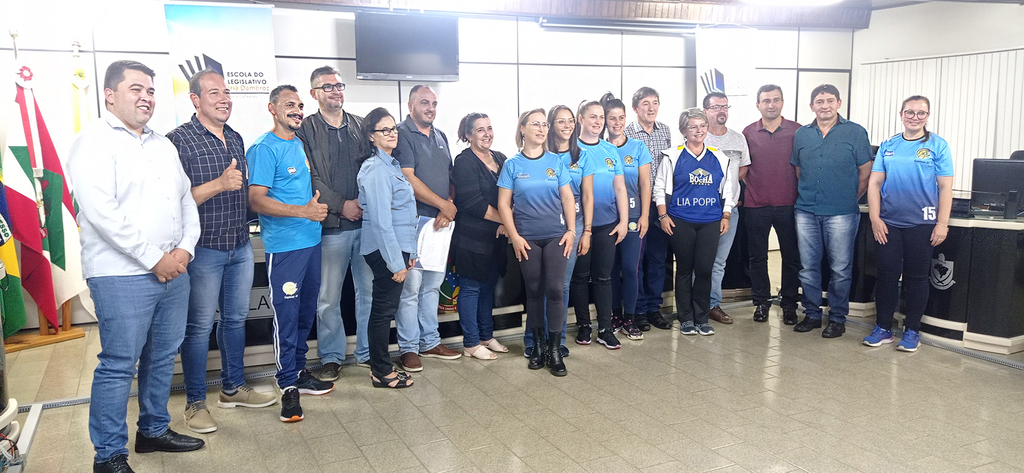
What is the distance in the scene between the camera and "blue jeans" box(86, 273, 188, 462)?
257 centimetres

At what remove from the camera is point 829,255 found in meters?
4.84

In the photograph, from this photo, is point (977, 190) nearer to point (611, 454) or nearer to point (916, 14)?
point (611, 454)

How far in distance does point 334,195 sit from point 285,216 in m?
0.36

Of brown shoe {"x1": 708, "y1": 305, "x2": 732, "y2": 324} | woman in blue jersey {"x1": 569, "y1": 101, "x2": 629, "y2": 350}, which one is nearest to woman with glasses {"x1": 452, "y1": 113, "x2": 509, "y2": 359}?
woman in blue jersey {"x1": 569, "y1": 101, "x2": 629, "y2": 350}

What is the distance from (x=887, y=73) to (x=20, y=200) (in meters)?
8.75

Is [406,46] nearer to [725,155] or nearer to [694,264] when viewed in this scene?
[725,155]

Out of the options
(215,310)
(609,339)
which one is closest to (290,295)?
(215,310)

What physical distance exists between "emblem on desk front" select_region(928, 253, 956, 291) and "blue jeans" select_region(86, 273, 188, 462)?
14.9 feet

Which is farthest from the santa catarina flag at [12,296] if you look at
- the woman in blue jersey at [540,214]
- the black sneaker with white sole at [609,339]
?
the black sneaker with white sole at [609,339]

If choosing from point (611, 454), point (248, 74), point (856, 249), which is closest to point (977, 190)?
point (856, 249)

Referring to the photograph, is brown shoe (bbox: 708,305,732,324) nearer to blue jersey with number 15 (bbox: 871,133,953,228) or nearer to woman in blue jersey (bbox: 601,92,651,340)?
woman in blue jersey (bbox: 601,92,651,340)

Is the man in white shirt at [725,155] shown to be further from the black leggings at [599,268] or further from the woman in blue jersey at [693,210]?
the black leggings at [599,268]

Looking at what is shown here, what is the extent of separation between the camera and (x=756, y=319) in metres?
5.17

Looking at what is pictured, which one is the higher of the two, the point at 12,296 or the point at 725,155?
the point at 725,155
